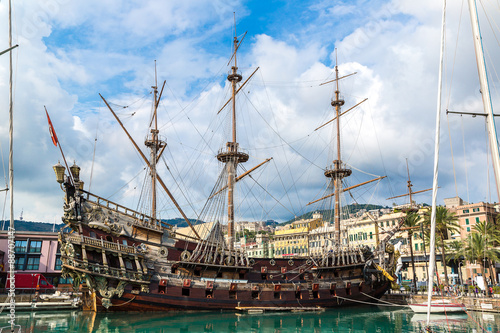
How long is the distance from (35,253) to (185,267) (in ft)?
103

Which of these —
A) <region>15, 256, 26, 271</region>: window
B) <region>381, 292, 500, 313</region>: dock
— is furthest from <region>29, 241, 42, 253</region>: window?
<region>381, 292, 500, 313</region>: dock

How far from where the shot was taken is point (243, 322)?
1072 inches

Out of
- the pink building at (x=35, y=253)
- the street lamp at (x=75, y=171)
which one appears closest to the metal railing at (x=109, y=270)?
the street lamp at (x=75, y=171)

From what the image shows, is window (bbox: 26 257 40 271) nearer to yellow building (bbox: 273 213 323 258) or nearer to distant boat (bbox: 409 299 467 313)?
distant boat (bbox: 409 299 467 313)

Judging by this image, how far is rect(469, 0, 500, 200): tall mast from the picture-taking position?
1295 cm

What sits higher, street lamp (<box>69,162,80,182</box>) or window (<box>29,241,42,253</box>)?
street lamp (<box>69,162,80,182</box>)

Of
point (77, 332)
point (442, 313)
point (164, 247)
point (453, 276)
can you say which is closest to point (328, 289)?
point (442, 313)

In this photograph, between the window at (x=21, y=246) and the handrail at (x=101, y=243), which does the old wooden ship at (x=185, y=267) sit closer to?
the handrail at (x=101, y=243)

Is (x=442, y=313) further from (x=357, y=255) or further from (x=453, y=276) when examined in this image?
(x=453, y=276)

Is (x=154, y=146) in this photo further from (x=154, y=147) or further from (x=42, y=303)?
(x=42, y=303)

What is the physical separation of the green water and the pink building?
69.9ft

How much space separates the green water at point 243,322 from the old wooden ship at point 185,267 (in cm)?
155

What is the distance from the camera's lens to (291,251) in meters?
95.9

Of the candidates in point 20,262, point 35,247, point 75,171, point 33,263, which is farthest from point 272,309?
point 20,262
